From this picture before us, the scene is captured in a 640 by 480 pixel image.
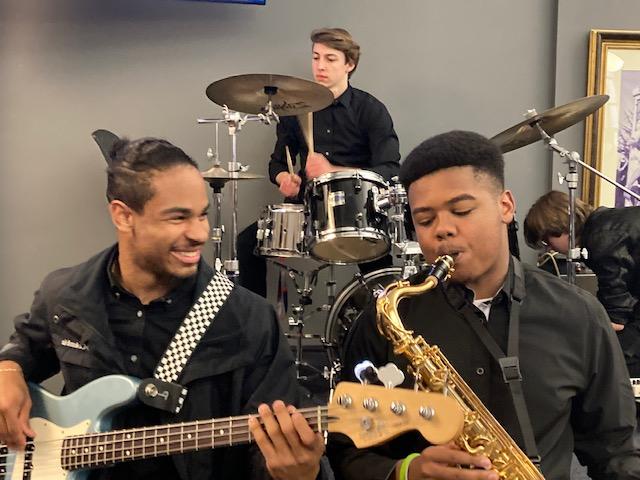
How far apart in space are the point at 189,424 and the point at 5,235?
346 cm

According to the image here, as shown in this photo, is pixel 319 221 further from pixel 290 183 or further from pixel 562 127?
pixel 562 127

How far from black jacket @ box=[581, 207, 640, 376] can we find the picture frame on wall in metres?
1.36

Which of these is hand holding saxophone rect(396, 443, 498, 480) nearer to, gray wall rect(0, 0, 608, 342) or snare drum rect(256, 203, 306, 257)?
snare drum rect(256, 203, 306, 257)

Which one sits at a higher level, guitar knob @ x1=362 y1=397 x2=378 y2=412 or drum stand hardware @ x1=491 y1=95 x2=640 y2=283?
drum stand hardware @ x1=491 y1=95 x2=640 y2=283

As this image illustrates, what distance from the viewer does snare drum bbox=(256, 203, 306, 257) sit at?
3811 millimetres

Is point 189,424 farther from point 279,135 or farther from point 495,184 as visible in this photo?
point 279,135

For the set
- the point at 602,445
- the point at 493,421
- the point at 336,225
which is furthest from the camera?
the point at 336,225

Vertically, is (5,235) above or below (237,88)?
below

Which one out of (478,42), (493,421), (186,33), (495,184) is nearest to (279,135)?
(186,33)

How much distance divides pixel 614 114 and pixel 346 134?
190cm

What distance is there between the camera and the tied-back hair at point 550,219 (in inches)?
153

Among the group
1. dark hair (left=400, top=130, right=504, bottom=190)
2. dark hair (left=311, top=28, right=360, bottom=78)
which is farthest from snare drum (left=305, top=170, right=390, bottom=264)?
dark hair (left=400, top=130, right=504, bottom=190)

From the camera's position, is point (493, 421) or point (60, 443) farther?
point (60, 443)

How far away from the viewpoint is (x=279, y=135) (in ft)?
14.6
